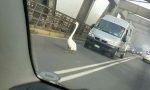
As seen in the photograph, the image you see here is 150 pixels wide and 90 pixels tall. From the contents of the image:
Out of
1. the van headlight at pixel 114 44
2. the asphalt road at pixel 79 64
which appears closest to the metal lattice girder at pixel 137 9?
the asphalt road at pixel 79 64

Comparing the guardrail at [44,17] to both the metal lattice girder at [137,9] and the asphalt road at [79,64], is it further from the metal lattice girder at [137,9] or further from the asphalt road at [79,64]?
the metal lattice girder at [137,9]

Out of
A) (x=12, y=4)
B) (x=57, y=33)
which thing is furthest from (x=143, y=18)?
(x=12, y=4)

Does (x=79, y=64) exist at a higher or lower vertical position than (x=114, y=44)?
lower

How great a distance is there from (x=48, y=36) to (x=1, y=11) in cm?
24

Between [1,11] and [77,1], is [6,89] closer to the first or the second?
[1,11]

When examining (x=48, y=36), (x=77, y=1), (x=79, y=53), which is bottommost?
(x=79, y=53)

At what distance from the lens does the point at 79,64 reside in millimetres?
2334

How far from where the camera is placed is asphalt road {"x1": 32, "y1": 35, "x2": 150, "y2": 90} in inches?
53.1

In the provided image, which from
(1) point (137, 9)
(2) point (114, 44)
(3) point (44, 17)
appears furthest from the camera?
(2) point (114, 44)

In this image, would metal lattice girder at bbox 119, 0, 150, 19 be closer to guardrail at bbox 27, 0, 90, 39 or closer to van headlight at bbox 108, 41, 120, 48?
guardrail at bbox 27, 0, 90, 39

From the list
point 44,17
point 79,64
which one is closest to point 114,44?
point 79,64

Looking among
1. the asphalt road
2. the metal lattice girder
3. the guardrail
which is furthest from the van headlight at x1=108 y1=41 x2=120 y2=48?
the guardrail

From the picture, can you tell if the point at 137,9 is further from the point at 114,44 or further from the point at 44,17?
the point at 114,44

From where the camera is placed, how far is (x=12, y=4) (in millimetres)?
1057
